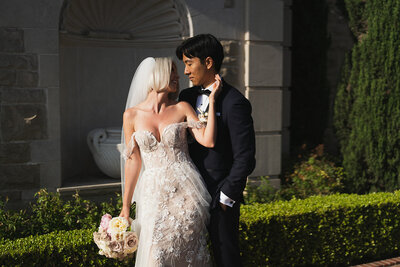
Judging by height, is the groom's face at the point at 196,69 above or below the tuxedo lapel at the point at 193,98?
above

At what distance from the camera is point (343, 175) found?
743 centimetres

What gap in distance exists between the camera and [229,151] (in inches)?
126

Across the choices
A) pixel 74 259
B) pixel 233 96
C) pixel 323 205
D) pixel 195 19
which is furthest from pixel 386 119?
pixel 74 259

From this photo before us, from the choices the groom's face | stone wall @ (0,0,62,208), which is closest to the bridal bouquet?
the groom's face

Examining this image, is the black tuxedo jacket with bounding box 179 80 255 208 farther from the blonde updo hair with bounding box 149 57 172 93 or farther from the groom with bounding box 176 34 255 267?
the blonde updo hair with bounding box 149 57 172 93

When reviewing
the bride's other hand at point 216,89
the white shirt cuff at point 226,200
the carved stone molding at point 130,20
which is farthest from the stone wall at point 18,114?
the white shirt cuff at point 226,200

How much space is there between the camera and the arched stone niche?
638cm

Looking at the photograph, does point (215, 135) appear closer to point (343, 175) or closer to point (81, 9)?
point (81, 9)

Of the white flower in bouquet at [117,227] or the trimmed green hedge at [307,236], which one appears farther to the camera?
the trimmed green hedge at [307,236]

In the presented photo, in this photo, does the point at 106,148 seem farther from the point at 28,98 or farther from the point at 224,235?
the point at 224,235

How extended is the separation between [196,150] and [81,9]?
12.8 ft

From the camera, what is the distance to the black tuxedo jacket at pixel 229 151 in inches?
119

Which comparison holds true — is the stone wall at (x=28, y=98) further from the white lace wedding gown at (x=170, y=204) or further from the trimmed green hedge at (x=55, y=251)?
the white lace wedding gown at (x=170, y=204)

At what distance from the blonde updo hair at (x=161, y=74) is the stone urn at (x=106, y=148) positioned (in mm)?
3109
